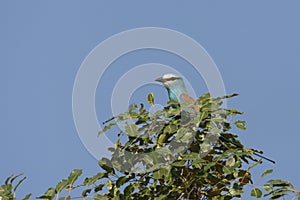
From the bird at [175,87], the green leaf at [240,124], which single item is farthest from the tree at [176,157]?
the bird at [175,87]

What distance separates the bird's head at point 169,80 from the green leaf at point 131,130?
1698 mm

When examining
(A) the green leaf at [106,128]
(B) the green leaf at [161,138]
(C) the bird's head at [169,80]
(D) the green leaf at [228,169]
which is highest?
(C) the bird's head at [169,80]

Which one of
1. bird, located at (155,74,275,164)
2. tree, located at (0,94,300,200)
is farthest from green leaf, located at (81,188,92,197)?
bird, located at (155,74,275,164)

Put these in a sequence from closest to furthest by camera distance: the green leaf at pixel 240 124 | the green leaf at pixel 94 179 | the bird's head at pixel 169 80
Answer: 1. the green leaf at pixel 94 179
2. the green leaf at pixel 240 124
3. the bird's head at pixel 169 80

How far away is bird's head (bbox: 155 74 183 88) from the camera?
4924 mm

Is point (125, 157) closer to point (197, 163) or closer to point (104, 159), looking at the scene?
point (104, 159)

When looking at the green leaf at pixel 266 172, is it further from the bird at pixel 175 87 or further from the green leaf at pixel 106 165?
the bird at pixel 175 87

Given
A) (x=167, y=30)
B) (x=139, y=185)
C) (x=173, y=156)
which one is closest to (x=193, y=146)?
(x=173, y=156)

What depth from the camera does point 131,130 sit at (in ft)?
10.6

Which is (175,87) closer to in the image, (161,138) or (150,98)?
(150,98)

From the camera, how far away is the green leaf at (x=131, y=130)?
3213mm

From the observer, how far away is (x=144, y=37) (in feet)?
15.2

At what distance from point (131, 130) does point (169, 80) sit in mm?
1807

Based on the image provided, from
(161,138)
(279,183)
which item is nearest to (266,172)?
(279,183)
